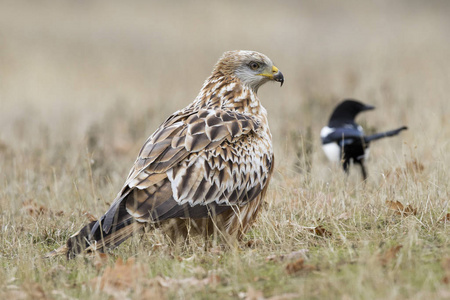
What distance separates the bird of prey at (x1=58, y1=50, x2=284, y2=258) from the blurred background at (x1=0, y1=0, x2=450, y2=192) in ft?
3.84

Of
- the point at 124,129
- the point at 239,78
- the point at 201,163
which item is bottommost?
the point at 124,129

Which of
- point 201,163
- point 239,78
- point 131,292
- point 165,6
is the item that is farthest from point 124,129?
point 165,6

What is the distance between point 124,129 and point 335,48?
346 inches

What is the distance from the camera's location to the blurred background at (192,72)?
8695 mm

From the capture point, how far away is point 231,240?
4.54m

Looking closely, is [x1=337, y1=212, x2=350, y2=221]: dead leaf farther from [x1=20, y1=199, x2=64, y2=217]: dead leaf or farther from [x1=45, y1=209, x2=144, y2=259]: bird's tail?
[x1=20, y1=199, x2=64, y2=217]: dead leaf

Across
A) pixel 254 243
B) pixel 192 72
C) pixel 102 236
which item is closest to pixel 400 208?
pixel 254 243

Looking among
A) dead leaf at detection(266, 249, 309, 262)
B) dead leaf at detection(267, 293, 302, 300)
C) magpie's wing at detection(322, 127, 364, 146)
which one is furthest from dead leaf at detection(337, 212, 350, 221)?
magpie's wing at detection(322, 127, 364, 146)

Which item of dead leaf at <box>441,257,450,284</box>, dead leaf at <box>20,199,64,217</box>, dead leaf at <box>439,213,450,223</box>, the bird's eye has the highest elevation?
the bird's eye

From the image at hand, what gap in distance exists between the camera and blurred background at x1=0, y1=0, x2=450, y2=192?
870cm

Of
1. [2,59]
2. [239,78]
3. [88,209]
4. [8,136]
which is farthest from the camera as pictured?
[2,59]

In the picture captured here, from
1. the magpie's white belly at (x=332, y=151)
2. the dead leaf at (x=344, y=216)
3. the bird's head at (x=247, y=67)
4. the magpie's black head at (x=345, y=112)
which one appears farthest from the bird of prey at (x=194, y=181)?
the magpie's black head at (x=345, y=112)

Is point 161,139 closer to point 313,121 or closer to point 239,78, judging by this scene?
point 239,78

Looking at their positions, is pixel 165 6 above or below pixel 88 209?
above
